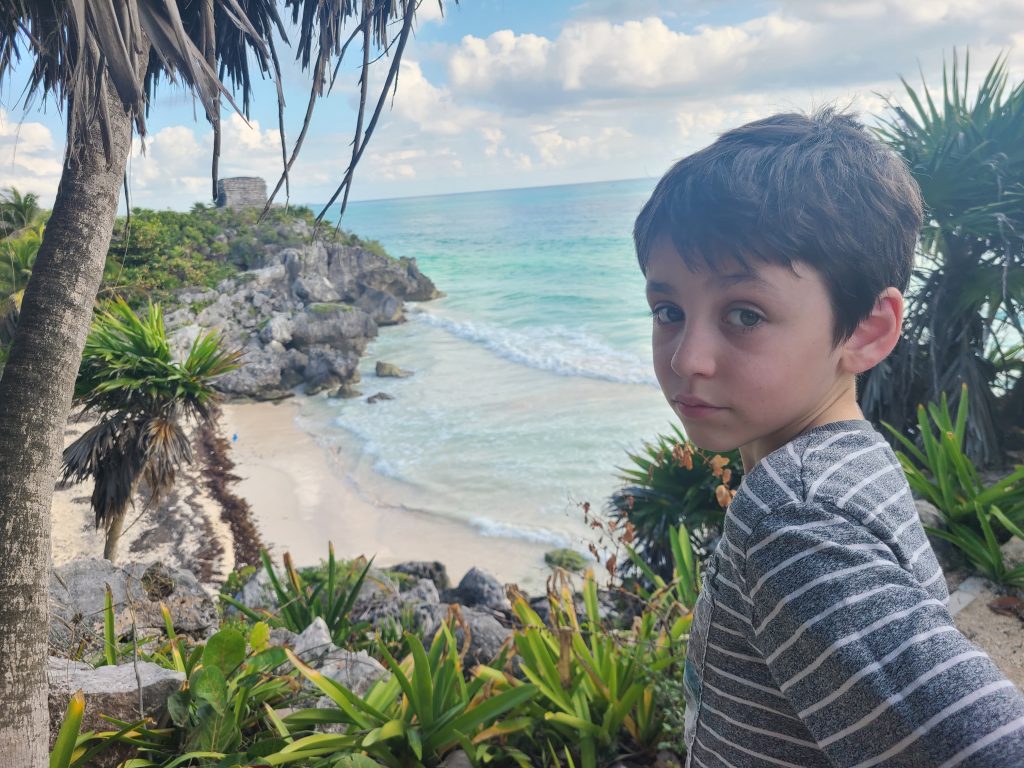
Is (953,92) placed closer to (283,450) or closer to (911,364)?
(911,364)

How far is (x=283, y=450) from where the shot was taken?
16938 millimetres

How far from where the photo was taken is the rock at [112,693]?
266 cm

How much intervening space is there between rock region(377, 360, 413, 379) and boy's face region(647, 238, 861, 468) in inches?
934

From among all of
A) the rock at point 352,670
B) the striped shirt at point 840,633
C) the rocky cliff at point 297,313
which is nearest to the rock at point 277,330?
the rocky cliff at point 297,313

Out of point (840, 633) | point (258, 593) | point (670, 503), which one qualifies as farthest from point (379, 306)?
point (840, 633)

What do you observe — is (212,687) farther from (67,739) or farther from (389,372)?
(389,372)

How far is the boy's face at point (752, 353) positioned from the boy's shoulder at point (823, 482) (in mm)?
55

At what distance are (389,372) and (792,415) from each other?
24.0 m

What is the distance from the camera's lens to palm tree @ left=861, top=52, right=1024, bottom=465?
6.07m

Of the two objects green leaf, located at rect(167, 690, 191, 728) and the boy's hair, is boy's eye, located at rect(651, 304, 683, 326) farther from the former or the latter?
green leaf, located at rect(167, 690, 191, 728)

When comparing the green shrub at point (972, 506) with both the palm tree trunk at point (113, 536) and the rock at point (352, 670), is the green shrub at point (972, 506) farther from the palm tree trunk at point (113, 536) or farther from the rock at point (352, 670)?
the palm tree trunk at point (113, 536)

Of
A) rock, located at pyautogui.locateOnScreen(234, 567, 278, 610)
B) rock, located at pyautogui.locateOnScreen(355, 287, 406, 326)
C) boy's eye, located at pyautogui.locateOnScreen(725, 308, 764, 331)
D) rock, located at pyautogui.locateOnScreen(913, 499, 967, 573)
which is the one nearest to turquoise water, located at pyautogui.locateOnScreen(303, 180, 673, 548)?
boy's eye, located at pyautogui.locateOnScreen(725, 308, 764, 331)

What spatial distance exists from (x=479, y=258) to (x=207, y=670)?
6876cm

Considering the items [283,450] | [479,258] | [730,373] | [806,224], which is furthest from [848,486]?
[479,258]
